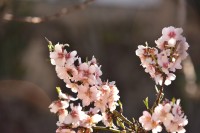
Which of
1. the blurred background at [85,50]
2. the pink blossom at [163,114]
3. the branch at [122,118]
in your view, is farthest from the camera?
the blurred background at [85,50]

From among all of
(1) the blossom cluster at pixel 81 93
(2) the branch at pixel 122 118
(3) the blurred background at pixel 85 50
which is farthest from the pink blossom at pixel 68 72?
(3) the blurred background at pixel 85 50

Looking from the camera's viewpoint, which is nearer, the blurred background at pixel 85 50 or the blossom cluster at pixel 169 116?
the blossom cluster at pixel 169 116

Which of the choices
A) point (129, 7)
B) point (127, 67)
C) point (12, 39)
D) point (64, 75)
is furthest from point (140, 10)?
point (64, 75)

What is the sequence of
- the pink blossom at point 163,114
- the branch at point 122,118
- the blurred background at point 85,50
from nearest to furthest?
the pink blossom at point 163,114 < the branch at point 122,118 < the blurred background at point 85,50

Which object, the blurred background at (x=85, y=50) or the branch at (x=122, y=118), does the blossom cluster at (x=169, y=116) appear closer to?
the branch at (x=122, y=118)

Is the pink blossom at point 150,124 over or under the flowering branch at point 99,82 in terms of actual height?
under

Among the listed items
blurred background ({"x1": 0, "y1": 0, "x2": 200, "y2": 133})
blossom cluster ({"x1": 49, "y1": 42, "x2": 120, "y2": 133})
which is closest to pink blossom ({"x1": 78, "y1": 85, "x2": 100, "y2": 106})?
blossom cluster ({"x1": 49, "y1": 42, "x2": 120, "y2": 133})

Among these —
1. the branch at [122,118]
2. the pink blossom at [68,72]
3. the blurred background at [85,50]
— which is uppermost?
the blurred background at [85,50]

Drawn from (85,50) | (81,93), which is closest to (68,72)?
(81,93)
